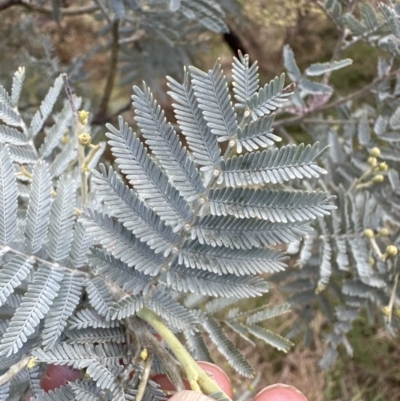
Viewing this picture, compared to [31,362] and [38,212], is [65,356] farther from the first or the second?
[38,212]

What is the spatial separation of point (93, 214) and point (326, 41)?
78.5 inches

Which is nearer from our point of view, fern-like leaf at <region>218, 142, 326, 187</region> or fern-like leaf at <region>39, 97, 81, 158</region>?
fern-like leaf at <region>218, 142, 326, 187</region>

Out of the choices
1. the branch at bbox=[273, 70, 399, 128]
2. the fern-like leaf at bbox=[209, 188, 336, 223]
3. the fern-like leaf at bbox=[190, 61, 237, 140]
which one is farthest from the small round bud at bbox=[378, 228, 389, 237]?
the fern-like leaf at bbox=[190, 61, 237, 140]

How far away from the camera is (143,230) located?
633mm

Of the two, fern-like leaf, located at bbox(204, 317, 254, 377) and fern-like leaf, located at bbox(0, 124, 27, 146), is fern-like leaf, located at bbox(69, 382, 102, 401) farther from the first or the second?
fern-like leaf, located at bbox(0, 124, 27, 146)

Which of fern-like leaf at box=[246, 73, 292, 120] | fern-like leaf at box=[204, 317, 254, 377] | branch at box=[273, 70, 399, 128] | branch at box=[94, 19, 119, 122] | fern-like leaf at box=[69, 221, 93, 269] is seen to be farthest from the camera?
branch at box=[94, 19, 119, 122]

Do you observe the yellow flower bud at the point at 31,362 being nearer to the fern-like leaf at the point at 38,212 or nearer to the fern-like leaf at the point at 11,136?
the fern-like leaf at the point at 38,212

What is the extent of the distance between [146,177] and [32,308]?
269 mm

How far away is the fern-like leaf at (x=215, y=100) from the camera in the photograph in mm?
567

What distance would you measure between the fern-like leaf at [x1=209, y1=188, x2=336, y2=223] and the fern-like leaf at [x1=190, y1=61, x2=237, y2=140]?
9 centimetres

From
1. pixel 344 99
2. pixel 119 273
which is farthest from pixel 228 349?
pixel 344 99

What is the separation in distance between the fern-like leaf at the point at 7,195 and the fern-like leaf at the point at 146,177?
212 millimetres

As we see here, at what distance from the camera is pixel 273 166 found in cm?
58

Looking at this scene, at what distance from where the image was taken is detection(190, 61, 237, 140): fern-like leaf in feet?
1.86
